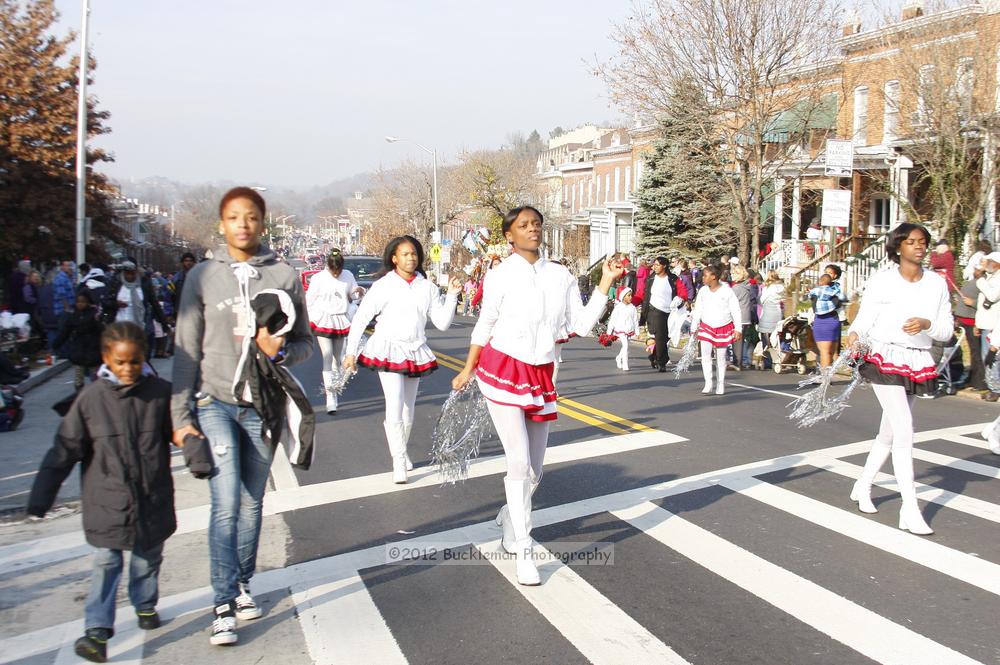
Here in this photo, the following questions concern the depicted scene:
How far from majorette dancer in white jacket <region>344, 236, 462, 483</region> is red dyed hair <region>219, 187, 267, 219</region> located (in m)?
3.16

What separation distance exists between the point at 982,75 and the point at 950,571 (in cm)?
1755

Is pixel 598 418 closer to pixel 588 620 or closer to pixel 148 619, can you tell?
pixel 588 620

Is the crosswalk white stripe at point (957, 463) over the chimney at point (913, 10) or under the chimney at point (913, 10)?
under

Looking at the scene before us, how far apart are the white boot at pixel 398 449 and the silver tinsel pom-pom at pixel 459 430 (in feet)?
2.63

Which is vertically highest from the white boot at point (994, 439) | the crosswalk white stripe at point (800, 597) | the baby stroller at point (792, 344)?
the baby stroller at point (792, 344)

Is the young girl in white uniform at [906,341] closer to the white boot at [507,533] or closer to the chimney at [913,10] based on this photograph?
the white boot at [507,533]

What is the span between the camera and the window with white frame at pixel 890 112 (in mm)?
23056

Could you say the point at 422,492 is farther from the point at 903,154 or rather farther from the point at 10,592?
the point at 903,154

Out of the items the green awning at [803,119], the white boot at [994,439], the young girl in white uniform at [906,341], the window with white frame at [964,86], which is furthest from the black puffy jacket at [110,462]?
the green awning at [803,119]

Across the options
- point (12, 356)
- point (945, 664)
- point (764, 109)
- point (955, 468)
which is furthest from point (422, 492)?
point (764, 109)

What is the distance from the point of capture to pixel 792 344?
53.6ft

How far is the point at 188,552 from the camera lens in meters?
6.12

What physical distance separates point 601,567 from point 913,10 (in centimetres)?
2141

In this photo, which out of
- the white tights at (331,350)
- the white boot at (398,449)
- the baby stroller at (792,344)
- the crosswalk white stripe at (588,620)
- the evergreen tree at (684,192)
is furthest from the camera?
the evergreen tree at (684,192)
